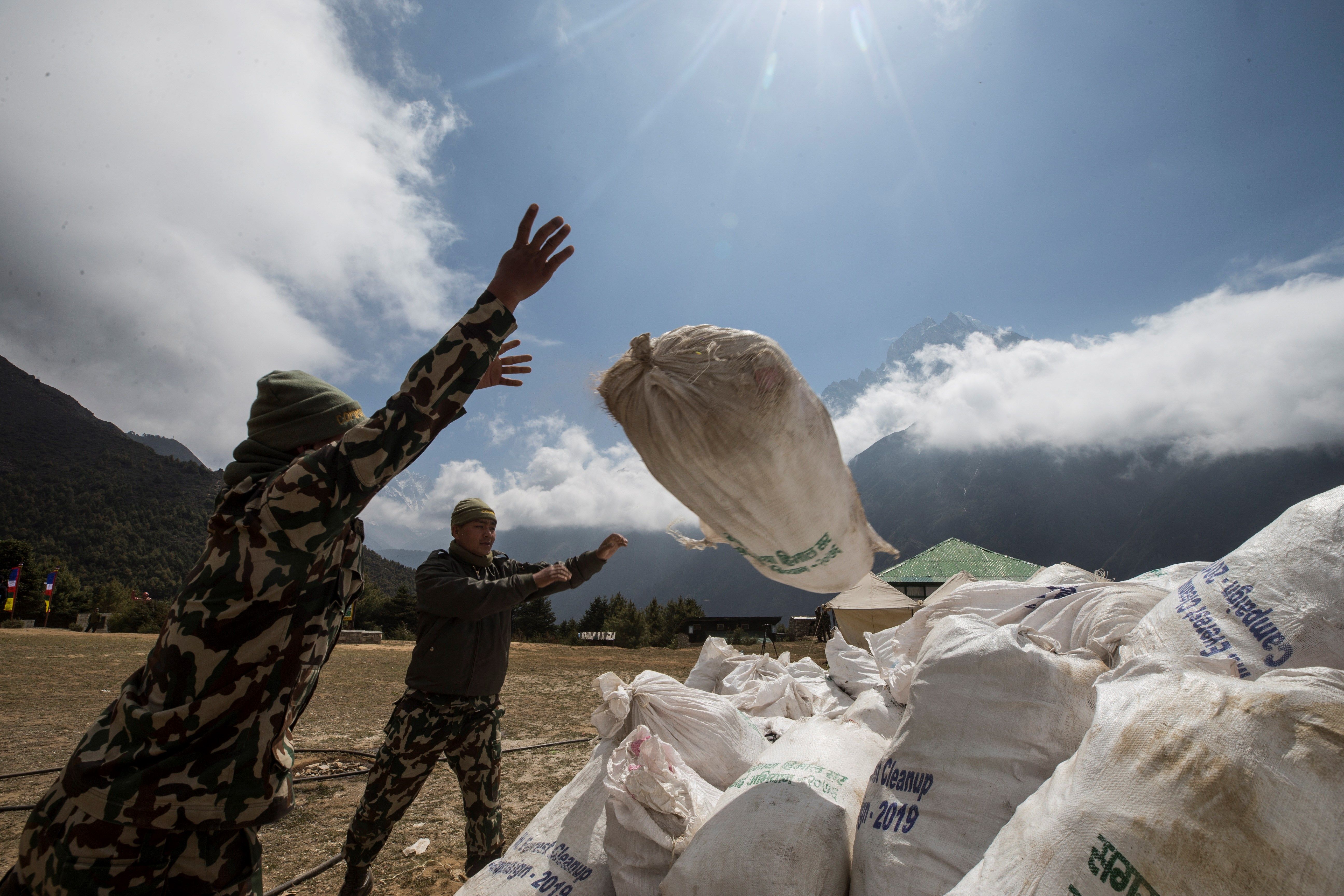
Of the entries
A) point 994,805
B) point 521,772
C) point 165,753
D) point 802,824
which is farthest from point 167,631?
point 521,772

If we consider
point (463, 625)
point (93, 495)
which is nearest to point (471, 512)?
point (463, 625)

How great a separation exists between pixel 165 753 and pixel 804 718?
201 cm

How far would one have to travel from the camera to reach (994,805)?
1320 mm

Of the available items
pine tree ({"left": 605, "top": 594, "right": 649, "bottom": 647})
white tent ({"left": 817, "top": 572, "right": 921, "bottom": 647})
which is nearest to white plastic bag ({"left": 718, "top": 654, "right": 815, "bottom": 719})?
white tent ({"left": 817, "top": 572, "right": 921, "bottom": 647})

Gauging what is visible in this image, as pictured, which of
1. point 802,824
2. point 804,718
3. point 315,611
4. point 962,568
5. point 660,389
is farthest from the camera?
point 962,568

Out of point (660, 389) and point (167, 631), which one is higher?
point (660, 389)

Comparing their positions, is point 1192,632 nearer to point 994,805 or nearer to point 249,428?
point 994,805

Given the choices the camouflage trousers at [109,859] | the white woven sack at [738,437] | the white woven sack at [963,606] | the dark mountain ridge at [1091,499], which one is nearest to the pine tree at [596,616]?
the white woven sack at [963,606]

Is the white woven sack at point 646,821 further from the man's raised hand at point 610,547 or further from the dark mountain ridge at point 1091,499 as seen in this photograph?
the dark mountain ridge at point 1091,499

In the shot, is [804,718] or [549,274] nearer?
A: [549,274]

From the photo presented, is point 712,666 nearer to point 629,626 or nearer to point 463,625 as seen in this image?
point 463,625

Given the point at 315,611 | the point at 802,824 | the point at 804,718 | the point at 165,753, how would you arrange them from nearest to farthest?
the point at 165,753, the point at 315,611, the point at 802,824, the point at 804,718

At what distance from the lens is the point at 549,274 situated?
1.22 meters

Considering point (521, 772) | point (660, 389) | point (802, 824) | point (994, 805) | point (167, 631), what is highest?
point (660, 389)
